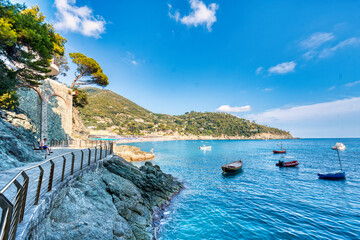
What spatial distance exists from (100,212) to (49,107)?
24.7 meters

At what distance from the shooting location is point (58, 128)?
85.5ft

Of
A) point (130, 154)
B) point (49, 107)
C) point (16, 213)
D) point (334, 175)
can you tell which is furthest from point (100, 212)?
point (334, 175)

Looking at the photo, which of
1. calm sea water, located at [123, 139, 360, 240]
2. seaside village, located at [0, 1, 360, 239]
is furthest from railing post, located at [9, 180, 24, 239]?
calm sea water, located at [123, 139, 360, 240]

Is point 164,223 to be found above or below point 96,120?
below

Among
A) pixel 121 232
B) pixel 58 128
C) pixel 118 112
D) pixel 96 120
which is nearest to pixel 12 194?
pixel 121 232

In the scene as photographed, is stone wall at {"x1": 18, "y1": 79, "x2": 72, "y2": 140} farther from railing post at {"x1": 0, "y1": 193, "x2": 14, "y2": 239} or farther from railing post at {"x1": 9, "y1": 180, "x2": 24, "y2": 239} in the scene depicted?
railing post at {"x1": 0, "y1": 193, "x2": 14, "y2": 239}

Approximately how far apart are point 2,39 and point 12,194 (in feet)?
41.3

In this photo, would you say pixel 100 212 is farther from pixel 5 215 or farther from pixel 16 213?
pixel 5 215

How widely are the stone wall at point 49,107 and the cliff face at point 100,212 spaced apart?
17.4 meters

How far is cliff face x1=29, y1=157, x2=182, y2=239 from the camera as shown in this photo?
19.8ft

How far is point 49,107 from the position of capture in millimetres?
24625

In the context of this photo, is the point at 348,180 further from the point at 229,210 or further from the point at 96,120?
the point at 96,120

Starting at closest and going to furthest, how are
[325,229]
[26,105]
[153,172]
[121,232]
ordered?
[121,232] < [325,229] < [153,172] < [26,105]

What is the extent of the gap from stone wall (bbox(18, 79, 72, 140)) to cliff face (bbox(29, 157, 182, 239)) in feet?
57.1
